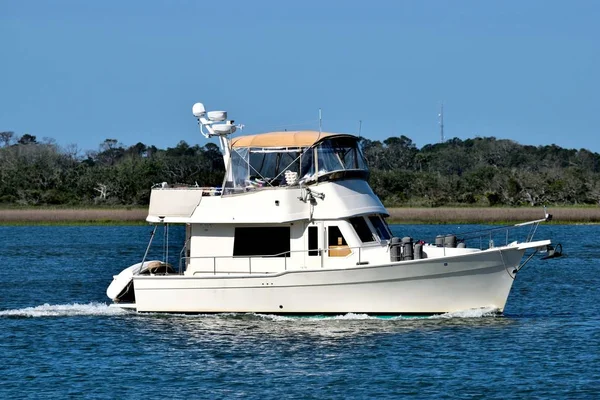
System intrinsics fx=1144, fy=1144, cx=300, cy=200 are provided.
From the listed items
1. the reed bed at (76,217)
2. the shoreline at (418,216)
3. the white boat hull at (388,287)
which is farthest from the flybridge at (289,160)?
the reed bed at (76,217)

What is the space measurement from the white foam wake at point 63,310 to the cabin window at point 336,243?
586cm

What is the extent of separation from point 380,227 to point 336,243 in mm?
1580

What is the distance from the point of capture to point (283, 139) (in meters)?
27.3

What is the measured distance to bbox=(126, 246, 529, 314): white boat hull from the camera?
2534cm

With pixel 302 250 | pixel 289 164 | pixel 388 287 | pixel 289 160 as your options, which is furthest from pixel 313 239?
pixel 388 287

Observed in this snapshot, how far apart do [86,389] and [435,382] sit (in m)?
6.48

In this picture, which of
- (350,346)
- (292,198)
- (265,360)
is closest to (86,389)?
(265,360)

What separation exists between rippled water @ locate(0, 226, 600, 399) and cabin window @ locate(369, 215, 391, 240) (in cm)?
256

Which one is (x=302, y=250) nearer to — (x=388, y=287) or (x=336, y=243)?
(x=336, y=243)

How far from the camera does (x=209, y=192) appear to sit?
90.3 ft

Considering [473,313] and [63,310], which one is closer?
[473,313]

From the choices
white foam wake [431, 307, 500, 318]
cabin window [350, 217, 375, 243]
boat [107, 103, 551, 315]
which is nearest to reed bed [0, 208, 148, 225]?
boat [107, 103, 551, 315]

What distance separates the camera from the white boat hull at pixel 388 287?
2534cm

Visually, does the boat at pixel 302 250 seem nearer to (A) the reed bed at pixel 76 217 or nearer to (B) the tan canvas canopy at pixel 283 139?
(B) the tan canvas canopy at pixel 283 139
